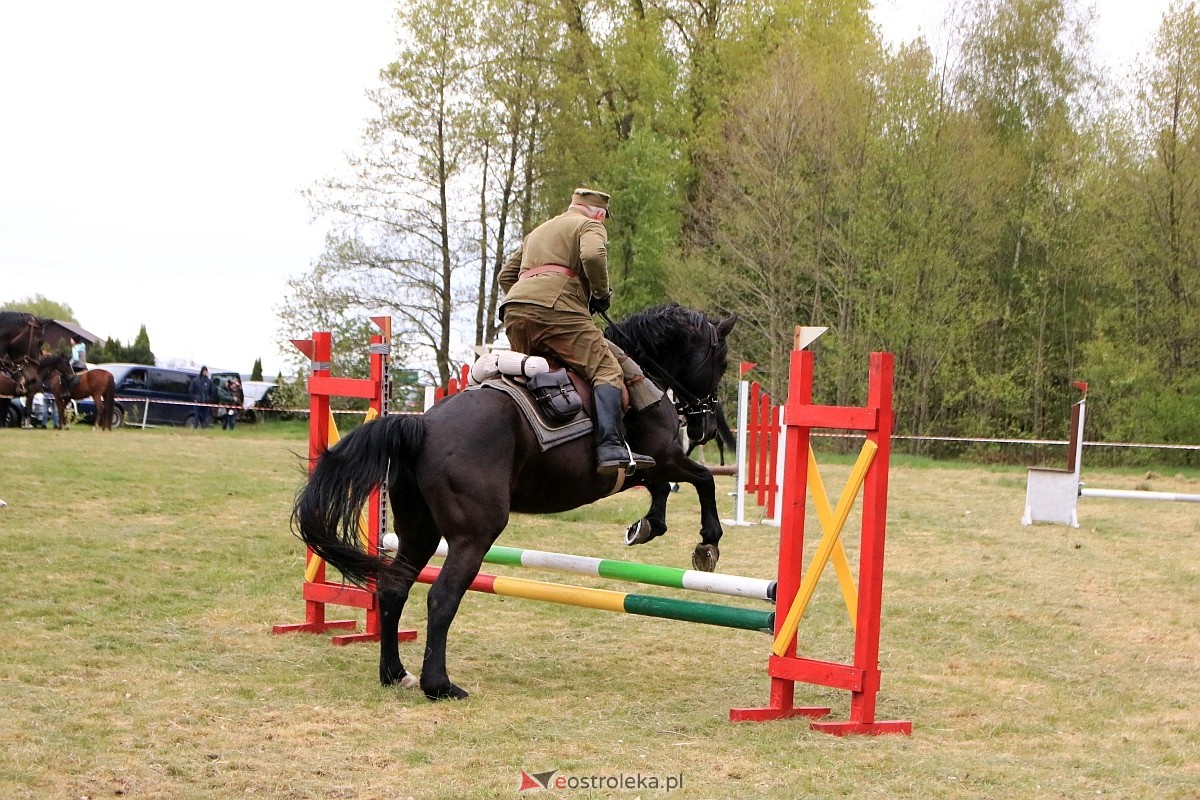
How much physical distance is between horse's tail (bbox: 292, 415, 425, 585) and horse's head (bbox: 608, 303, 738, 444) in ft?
5.22

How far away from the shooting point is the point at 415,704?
5.15 m

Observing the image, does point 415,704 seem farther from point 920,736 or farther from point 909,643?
point 909,643

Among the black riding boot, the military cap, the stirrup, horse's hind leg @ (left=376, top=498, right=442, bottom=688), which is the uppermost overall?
the military cap

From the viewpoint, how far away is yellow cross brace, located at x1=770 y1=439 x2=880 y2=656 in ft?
16.2

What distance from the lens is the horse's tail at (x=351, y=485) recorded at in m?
5.16

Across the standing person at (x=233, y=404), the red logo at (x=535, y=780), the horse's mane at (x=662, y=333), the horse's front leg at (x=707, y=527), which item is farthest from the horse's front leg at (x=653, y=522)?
the standing person at (x=233, y=404)

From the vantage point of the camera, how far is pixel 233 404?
31172mm

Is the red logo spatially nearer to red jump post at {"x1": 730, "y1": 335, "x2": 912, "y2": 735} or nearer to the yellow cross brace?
red jump post at {"x1": 730, "y1": 335, "x2": 912, "y2": 735}

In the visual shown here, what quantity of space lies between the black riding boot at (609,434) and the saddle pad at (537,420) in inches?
4.0

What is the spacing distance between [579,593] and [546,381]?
1074 mm

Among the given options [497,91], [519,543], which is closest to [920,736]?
[519,543]

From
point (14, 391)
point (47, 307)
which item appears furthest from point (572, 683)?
point (47, 307)

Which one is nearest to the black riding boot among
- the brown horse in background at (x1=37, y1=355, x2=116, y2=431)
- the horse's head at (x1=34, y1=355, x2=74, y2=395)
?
the horse's head at (x1=34, y1=355, x2=74, y2=395)

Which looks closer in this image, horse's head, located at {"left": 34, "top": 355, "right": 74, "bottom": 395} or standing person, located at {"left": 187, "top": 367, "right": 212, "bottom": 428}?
horse's head, located at {"left": 34, "top": 355, "right": 74, "bottom": 395}
